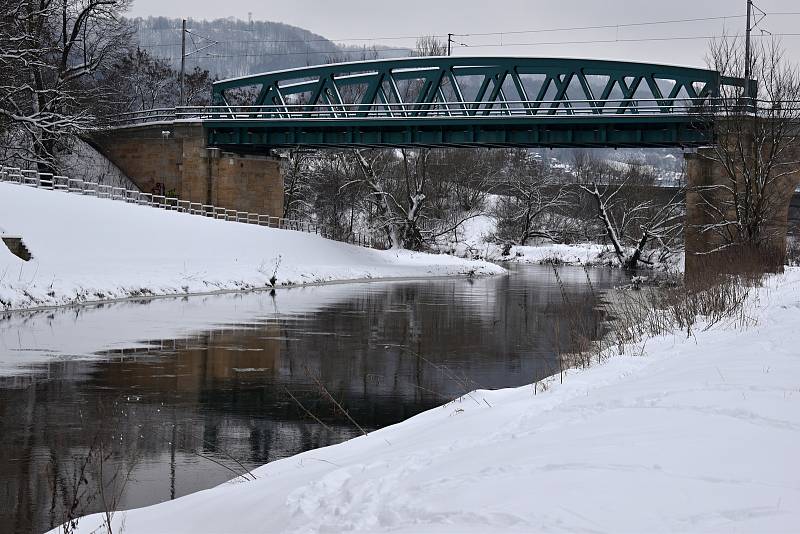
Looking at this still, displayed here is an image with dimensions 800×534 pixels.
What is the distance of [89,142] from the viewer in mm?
67062

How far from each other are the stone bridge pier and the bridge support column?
29432mm

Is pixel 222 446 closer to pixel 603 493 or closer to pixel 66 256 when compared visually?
pixel 603 493

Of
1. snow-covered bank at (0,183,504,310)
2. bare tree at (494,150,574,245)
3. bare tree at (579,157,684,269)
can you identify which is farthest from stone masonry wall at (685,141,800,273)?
bare tree at (494,150,574,245)

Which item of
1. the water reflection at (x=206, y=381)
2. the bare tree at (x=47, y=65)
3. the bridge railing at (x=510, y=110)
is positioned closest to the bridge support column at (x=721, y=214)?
the bridge railing at (x=510, y=110)

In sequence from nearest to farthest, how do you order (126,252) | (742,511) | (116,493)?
(742,511) < (116,493) < (126,252)

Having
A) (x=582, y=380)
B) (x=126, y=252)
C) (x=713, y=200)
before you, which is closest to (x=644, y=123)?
(x=713, y=200)

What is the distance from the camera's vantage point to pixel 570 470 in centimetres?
639

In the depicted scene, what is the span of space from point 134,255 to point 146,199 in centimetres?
2231

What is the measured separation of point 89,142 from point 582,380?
200 feet

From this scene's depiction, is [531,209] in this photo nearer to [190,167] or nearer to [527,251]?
[527,251]

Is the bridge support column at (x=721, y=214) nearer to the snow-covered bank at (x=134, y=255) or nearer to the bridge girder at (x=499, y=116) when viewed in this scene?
the bridge girder at (x=499, y=116)

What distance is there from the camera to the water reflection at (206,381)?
428 inches

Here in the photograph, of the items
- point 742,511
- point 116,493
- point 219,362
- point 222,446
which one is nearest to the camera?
point 742,511

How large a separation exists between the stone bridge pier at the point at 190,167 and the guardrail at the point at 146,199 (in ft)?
2.84
